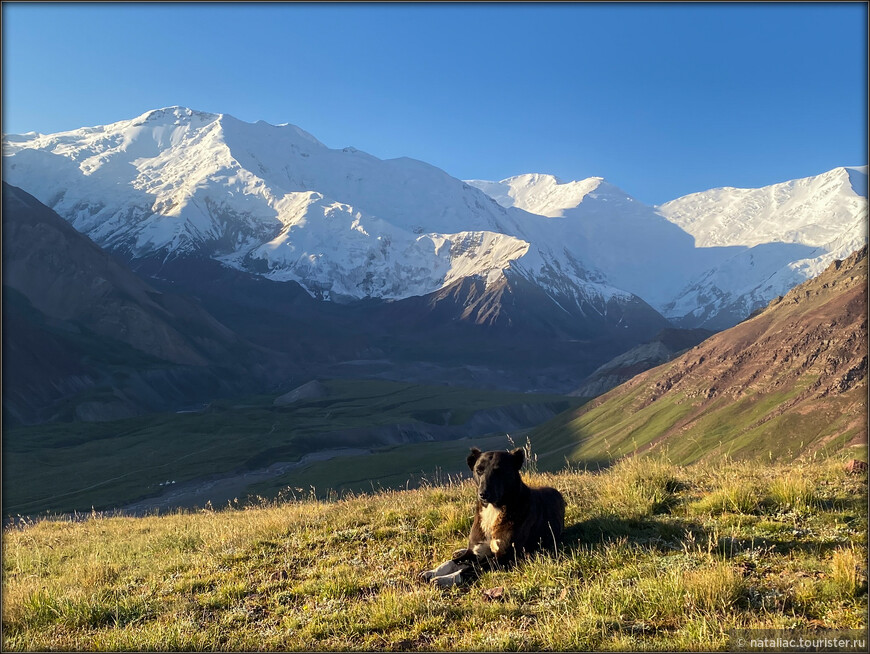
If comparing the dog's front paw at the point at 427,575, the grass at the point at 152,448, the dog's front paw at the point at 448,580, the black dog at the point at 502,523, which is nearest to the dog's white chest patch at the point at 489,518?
the black dog at the point at 502,523

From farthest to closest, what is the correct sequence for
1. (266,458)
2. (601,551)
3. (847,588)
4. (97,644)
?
1. (266,458)
2. (601,551)
3. (97,644)
4. (847,588)

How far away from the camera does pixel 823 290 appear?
145125 mm

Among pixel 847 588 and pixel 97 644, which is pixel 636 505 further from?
pixel 97 644

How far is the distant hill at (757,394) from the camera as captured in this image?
106 m

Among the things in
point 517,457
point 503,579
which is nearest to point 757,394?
point 517,457

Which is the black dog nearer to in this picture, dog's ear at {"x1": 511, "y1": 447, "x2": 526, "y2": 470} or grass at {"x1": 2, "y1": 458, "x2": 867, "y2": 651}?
dog's ear at {"x1": 511, "y1": 447, "x2": 526, "y2": 470}

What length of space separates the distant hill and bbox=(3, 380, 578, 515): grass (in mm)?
45887

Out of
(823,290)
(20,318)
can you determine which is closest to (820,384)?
(823,290)

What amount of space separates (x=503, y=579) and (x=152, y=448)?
152 meters

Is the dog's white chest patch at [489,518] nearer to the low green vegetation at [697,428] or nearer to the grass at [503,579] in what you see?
the grass at [503,579]

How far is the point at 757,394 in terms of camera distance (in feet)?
419

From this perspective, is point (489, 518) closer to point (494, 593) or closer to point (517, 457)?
point (517, 457)

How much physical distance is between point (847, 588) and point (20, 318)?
233 m

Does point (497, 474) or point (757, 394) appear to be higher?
point (497, 474)
